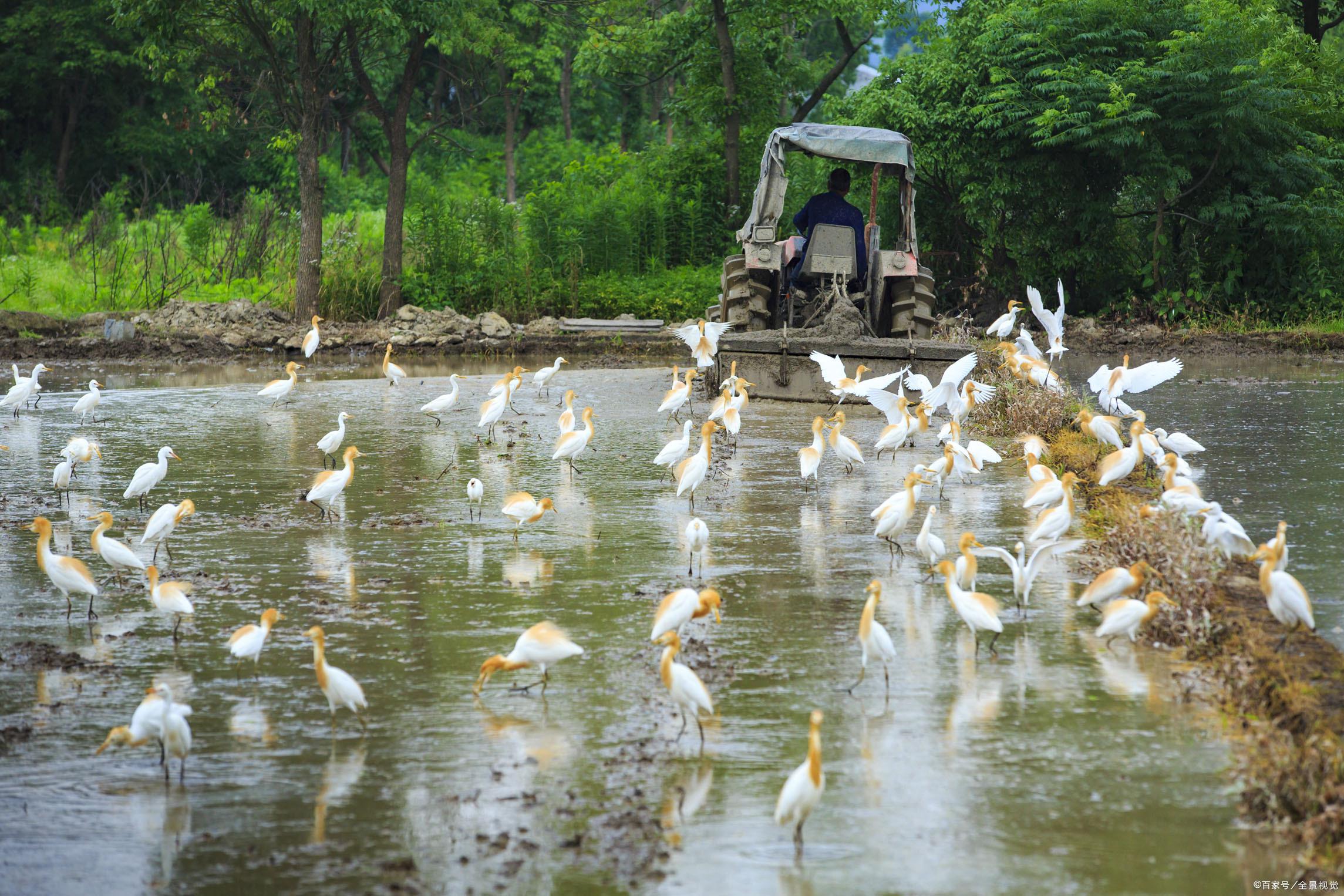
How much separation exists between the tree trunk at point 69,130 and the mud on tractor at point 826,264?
2912 centimetres

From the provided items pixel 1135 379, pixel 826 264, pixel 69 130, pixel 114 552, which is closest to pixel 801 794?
pixel 114 552

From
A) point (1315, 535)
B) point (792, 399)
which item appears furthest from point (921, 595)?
point (792, 399)

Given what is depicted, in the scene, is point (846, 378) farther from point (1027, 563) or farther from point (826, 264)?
point (1027, 563)

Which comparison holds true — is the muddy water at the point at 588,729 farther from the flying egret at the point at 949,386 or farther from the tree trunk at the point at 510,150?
the tree trunk at the point at 510,150

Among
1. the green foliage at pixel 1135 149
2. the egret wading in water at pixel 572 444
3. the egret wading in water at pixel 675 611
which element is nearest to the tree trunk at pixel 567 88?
the green foliage at pixel 1135 149

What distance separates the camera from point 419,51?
76.2ft

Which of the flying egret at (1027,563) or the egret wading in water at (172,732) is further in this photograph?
the flying egret at (1027,563)

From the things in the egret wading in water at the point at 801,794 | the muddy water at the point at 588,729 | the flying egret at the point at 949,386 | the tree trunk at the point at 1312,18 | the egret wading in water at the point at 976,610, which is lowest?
the muddy water at the point at 588,729

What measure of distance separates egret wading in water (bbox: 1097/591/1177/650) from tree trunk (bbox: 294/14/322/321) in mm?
18483

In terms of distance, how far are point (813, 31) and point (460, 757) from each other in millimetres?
54160

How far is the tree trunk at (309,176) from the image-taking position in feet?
72.7

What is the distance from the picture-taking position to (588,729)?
5340 mm

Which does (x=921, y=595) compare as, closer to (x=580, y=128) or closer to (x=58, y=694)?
(x=58, y=694)

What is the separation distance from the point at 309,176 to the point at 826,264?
37.0 ft
